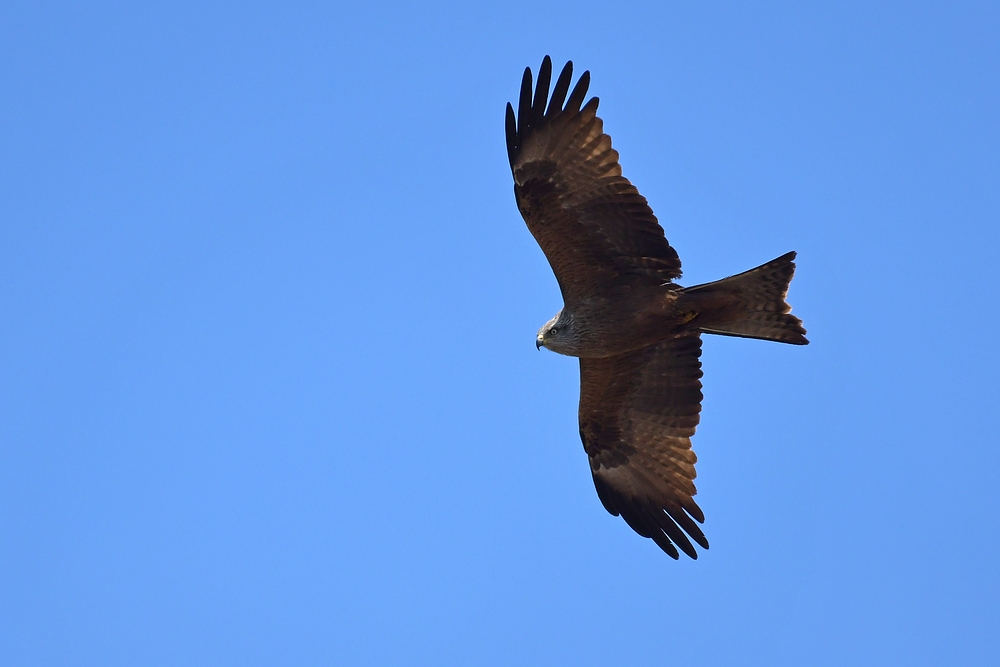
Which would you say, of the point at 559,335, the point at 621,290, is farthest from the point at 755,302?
the point at 559,335

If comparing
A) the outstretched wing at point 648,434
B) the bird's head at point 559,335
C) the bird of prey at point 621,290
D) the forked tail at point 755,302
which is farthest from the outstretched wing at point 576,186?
the outstretched wing at point 648,434

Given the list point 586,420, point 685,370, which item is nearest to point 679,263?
point 685,370

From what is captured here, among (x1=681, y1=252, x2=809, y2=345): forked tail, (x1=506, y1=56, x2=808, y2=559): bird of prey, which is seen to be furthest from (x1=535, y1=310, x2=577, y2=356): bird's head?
(x1=681, y1=252, x2=809, y2=345): forked tail

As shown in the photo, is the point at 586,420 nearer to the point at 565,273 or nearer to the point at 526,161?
the point at 565,273

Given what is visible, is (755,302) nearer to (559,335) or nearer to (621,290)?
(621,290)

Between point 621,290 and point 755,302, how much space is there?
1189 mm

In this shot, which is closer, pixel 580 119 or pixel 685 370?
pixel 580 119

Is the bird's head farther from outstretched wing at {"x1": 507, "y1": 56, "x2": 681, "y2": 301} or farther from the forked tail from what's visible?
the forked tail

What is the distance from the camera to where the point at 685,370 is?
10.8 meters

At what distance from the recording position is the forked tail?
9.80 meters

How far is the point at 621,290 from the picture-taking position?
1010 cm

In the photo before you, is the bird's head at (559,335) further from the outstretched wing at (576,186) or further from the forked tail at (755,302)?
the forked tail at (755,302)

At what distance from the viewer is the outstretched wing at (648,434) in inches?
426

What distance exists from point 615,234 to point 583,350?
1.14 meters
